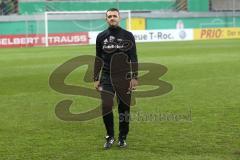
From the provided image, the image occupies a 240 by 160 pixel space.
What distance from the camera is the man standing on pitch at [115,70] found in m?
7.68

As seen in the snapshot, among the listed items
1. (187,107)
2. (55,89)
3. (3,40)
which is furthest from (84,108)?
(3,40)

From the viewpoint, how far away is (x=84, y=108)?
12.2 m

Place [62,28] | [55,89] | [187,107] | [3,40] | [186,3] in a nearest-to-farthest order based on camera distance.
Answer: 1. [187,107]
2. [55,89]
3. [3,40]
4. [62,28]
5. [186,3]

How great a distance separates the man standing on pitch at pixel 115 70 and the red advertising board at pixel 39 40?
36182 millimetres

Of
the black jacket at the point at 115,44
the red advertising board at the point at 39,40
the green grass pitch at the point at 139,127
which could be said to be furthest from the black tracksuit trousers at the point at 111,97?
the red advertising board at the point at 39,40

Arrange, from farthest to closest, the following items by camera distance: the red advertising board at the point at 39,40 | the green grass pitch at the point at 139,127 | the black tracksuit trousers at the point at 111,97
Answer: the red advertising board at the point at 39,40 < the black tracksuit trousers at the point at 111,97 < the green grass pitch at the point at 139,127

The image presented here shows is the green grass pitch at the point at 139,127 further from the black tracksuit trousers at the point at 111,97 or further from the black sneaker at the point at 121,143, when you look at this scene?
the black tracksuit trousers at the point at 111,97

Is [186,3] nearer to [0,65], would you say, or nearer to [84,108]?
[0,65]

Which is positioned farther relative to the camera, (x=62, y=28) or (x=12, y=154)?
(x=62, y=28)

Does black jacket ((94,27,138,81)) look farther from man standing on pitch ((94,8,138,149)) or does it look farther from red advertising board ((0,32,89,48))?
red advertising board ((0,32,89,48))

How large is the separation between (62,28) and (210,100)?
138ft

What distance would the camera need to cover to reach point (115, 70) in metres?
7.82

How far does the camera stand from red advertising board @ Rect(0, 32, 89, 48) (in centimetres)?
4328

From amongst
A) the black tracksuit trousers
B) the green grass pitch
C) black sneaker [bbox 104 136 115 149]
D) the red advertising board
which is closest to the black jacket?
the black tracksuit trousers
